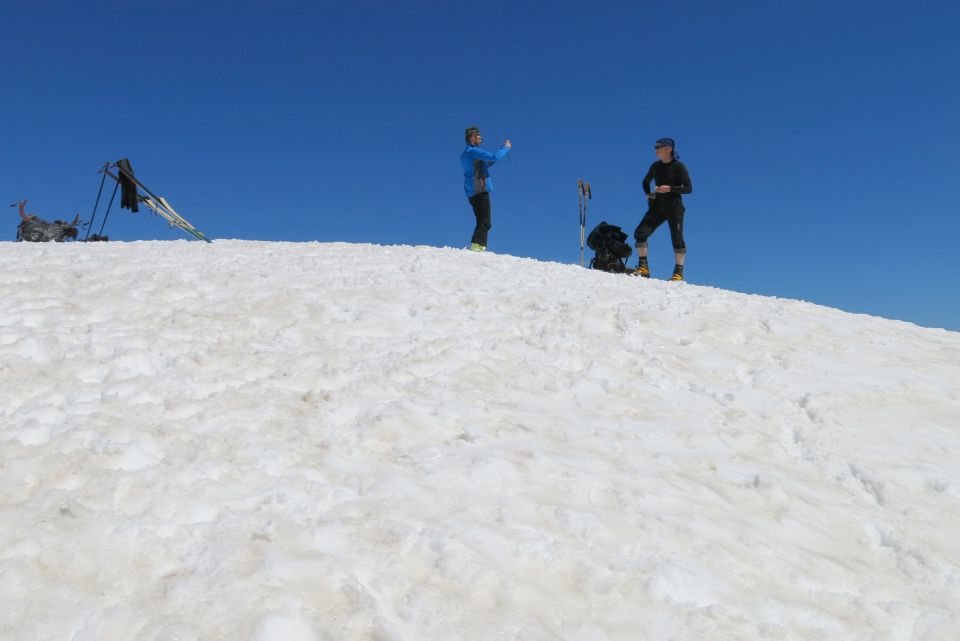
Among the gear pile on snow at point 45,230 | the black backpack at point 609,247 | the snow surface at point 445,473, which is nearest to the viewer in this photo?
the snow surface at point 445,473

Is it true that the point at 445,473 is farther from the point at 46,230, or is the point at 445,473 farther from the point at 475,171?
the point at 46,230

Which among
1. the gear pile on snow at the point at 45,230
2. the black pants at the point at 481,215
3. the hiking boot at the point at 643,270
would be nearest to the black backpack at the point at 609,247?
the hiking boot at the point at 643,270

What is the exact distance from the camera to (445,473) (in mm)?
3947

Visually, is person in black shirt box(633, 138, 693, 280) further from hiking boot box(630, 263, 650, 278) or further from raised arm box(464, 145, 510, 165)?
raised arm box(464, 145, 510, 165)

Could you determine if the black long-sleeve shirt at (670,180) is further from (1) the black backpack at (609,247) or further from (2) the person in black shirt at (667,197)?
(1) the black backpack at (609,247)

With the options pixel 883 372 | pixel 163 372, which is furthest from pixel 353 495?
pixel 883 372

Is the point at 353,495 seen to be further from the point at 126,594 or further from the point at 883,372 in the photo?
the point at 883,372

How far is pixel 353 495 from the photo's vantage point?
361 cm

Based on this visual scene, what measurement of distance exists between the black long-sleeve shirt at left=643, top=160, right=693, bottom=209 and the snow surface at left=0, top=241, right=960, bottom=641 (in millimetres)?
5174

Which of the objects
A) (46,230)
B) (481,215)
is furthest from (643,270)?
(46,230)

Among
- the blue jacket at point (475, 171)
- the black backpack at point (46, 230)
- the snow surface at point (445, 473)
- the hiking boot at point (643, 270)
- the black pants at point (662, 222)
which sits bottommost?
the snow surface at point (445, 473)

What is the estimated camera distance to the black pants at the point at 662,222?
12531mm

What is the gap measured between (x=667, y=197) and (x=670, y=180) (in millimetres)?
317

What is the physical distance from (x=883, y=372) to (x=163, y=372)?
718 cm
